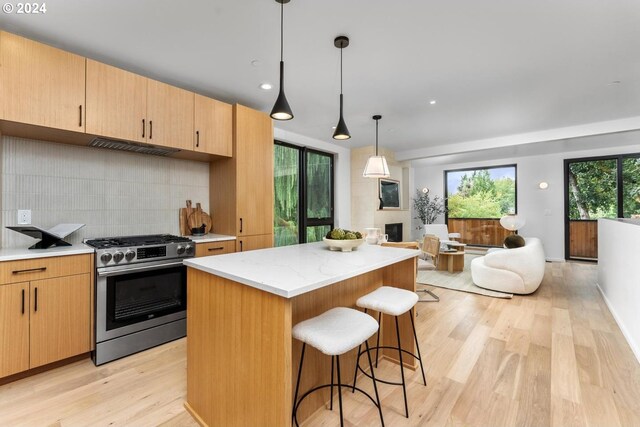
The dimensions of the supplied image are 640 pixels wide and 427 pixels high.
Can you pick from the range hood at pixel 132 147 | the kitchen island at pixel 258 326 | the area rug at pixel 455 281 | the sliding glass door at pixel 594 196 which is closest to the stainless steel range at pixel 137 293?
the range hood at pixel 132 147

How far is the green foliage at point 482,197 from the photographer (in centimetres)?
691

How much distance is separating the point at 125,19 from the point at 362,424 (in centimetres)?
291

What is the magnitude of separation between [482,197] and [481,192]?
13cm

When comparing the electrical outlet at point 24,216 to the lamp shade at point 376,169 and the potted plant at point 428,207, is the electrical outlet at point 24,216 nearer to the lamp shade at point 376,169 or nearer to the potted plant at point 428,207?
the lamp shade at point 376,169

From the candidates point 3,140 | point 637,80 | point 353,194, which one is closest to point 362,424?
point 3,140

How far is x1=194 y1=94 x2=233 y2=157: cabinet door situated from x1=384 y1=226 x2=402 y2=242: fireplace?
387cm

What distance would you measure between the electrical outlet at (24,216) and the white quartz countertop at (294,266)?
175 cm

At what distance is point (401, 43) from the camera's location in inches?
86.3

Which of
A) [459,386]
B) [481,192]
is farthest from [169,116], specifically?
[481,192]

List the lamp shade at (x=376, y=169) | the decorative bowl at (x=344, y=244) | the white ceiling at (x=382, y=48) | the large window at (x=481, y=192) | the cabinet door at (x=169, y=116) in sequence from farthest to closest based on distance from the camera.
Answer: the large window at (x=481, y=192) → the lamp shade at (x=376, y=169) → the cabinet door at (x=169, y=116) → the decorative bowl at (x=344, y=244) → the white ceiling at (x=382, y=48)

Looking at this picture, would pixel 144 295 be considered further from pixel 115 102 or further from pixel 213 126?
pixel 213 126

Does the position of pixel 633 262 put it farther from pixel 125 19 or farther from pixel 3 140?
pixel 3 140

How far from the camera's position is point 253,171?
3248 mm

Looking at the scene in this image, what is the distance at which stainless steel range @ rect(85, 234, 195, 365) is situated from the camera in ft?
7.21
